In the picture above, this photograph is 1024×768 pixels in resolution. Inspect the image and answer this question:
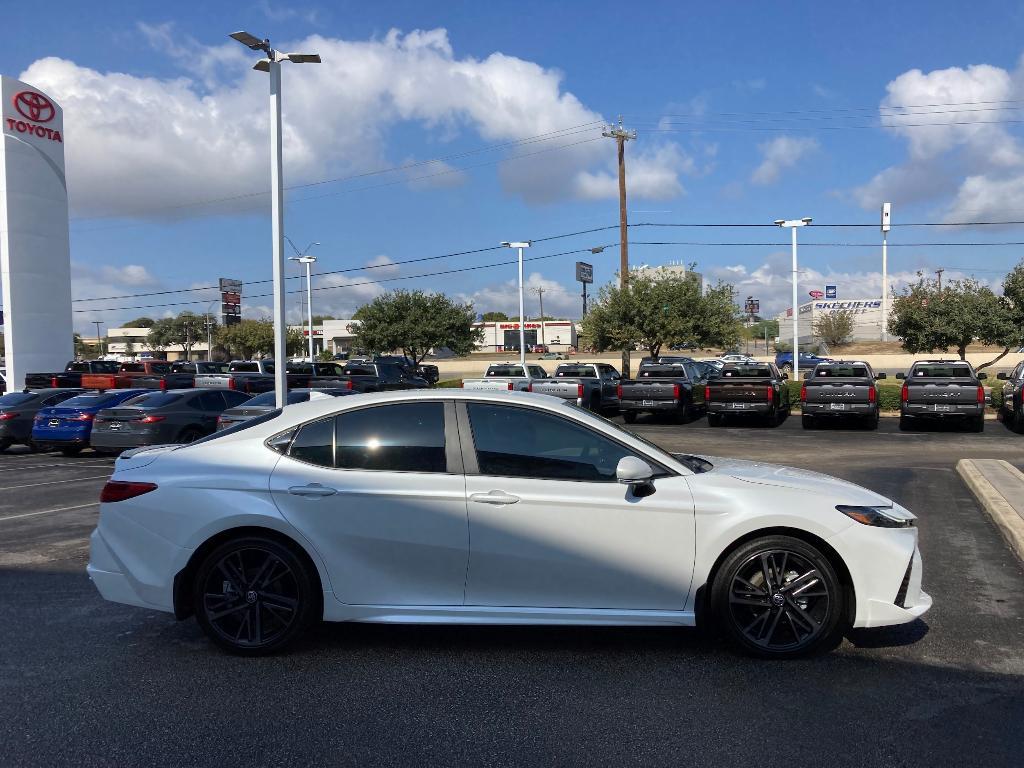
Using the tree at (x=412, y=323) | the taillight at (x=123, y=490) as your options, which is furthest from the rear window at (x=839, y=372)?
the tree at (x=412, y=323)

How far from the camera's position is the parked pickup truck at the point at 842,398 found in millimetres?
21062

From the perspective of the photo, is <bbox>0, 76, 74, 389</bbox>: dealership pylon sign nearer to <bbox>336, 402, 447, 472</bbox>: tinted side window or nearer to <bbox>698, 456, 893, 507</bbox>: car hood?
<bbox>336, 402, 447, 472</bbox>: tinted side window

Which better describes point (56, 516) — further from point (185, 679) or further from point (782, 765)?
point (782, 765)

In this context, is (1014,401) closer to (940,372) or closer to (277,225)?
(940,372)

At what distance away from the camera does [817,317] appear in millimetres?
94812

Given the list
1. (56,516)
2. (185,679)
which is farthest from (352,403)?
(56,516)

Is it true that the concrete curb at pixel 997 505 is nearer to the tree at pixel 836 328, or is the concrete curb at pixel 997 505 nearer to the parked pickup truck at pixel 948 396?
the parked pickup truck at pixel 948 396

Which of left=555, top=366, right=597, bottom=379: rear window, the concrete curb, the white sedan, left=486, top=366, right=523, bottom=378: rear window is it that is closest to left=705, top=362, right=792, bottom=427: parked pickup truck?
left=555, top=366, right=597, bottom=379: rear window

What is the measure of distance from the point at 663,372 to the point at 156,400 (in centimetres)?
1447

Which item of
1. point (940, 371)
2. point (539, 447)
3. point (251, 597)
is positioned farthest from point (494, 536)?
point (940, 371)

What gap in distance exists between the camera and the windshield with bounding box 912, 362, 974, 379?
2102cm

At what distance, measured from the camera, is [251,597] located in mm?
4867

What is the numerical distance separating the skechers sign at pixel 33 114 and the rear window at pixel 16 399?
2198cm

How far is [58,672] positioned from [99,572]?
60 cm
